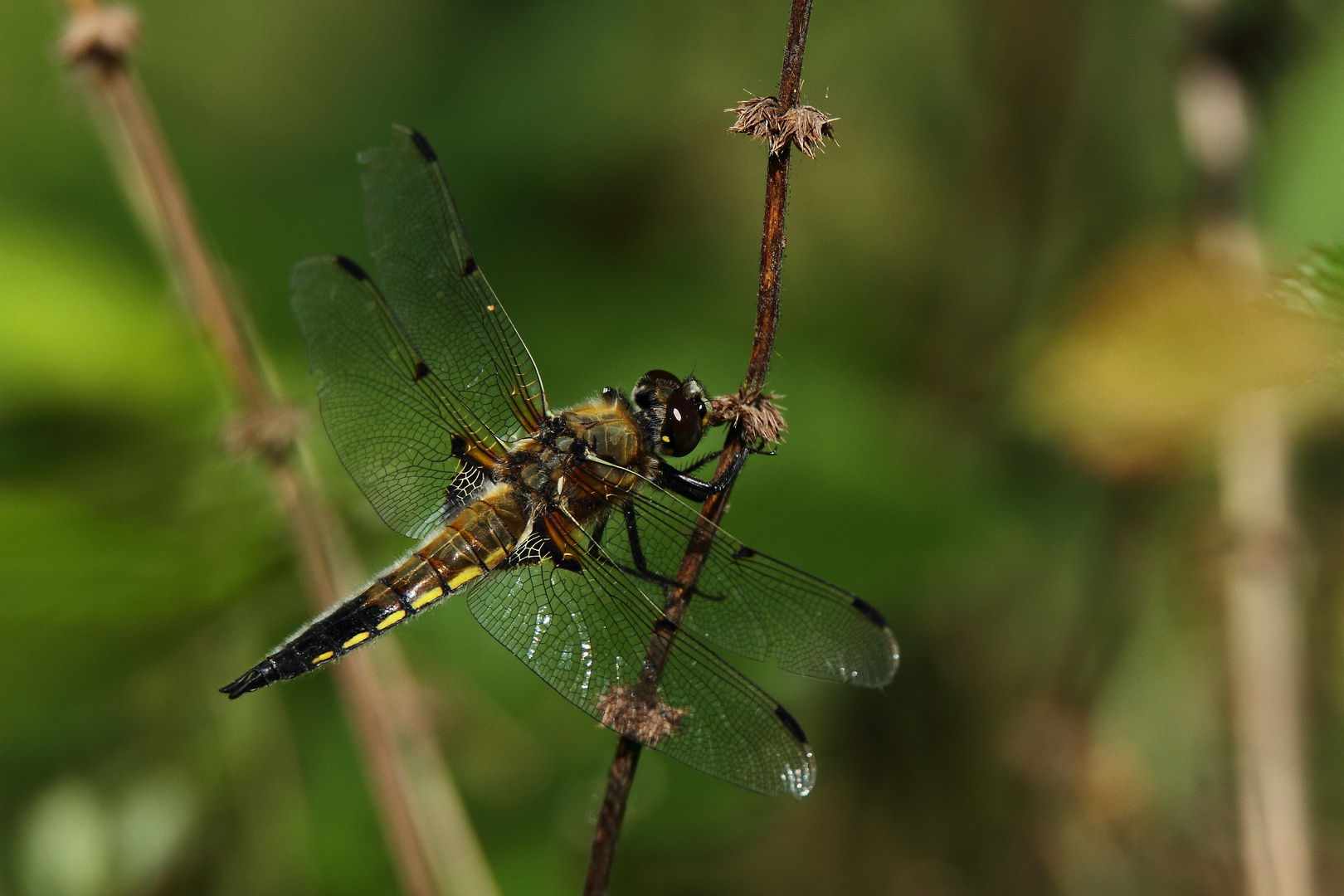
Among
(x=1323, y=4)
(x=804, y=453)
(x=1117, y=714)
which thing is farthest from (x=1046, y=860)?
(x=1323, y=4)

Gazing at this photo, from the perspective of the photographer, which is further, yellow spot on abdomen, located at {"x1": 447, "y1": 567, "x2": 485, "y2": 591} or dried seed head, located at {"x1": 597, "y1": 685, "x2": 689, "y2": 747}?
yellow spot on abdomen, located at {"x1": 447, "y1": 567, "x2": 485, "y2": 591}

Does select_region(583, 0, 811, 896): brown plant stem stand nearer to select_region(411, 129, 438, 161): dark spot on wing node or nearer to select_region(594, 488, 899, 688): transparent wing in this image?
select_region(594, 488, 899, 688): transparent wing

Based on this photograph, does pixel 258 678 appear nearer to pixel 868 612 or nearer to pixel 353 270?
pixel 353 270

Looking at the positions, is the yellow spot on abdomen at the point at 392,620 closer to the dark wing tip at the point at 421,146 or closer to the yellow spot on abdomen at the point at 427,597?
the yellow spot on abdomen at the point at 427,597

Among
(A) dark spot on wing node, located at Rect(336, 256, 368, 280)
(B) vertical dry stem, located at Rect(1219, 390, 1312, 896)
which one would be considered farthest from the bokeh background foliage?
(A) dark spot on wing node, located at Rect(336, 256, 368, 280)

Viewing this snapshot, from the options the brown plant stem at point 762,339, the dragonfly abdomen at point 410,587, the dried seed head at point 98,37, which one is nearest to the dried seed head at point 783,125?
the brown plant stem at point 762,339

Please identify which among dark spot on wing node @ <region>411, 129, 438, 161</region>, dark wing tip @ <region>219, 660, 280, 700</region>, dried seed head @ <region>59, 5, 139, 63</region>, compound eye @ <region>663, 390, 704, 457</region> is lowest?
dark wing tip @ <region>219, 660, 280, 700</region>

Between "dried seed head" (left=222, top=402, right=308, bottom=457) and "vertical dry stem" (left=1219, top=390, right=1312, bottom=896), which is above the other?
"dried seed head" (left=222, top=402, right=308, bottom=457)
